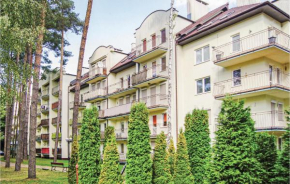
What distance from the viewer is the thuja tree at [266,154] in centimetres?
647

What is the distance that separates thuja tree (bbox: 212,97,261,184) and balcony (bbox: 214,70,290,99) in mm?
9943

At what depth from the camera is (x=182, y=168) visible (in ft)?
33.3

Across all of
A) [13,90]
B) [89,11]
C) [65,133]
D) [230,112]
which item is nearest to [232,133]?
[230,112]

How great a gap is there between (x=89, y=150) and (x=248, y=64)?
1210cm

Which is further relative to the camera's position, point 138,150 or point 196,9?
point 196,9

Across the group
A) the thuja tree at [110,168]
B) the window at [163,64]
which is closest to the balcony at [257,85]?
the window at [163,64]

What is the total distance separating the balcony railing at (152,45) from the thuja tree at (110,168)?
15.3m

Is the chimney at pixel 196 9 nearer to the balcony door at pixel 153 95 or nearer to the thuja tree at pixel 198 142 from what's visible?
the balcony door at pixel 153 95

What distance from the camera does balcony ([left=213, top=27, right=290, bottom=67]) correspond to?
1627 centimetres

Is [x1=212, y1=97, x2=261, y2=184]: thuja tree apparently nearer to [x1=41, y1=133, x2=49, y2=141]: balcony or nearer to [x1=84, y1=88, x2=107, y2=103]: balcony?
[x1=84, y1=88, x2=107, y2=103]: balcony

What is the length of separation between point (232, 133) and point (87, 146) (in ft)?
20.5

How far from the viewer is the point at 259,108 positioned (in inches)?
676

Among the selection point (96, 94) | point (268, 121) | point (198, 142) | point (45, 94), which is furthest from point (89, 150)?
point (45, 94)

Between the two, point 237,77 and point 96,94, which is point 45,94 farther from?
point 237,77
